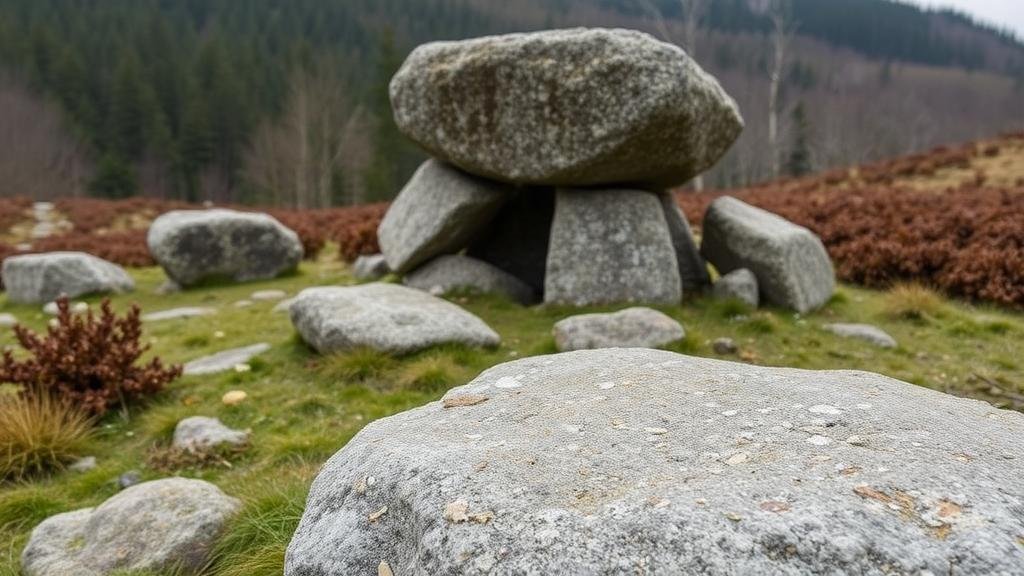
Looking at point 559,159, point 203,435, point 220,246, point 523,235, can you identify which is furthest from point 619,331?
point 220,246

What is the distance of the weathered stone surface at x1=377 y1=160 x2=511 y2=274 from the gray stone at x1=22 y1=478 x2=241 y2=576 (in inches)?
184

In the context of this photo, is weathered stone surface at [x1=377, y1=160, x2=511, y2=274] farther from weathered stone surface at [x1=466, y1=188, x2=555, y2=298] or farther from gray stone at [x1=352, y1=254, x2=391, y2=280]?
gray stone at [x1=352, y1=254, x2=391, y2=280]

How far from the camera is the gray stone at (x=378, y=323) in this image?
18.0 ft

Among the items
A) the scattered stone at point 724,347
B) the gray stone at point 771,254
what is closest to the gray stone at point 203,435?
the scattered stone at point 724,347

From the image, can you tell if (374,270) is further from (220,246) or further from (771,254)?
(771,254)

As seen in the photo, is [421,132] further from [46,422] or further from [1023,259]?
[1023,259]

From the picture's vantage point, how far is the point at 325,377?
210 inches

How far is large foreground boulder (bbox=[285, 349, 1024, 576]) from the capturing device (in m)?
1.50

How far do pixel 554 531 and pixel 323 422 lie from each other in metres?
3.22

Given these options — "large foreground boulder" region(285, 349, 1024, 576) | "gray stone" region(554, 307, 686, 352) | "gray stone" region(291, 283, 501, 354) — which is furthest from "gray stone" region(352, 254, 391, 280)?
"large foreground boulder" region(285, 349, 1024, 576)

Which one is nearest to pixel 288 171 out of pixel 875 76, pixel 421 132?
pixel 421 132

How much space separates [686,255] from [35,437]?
656 centimetres

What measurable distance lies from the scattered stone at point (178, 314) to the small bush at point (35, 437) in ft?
12.6

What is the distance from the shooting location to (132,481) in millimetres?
3844
